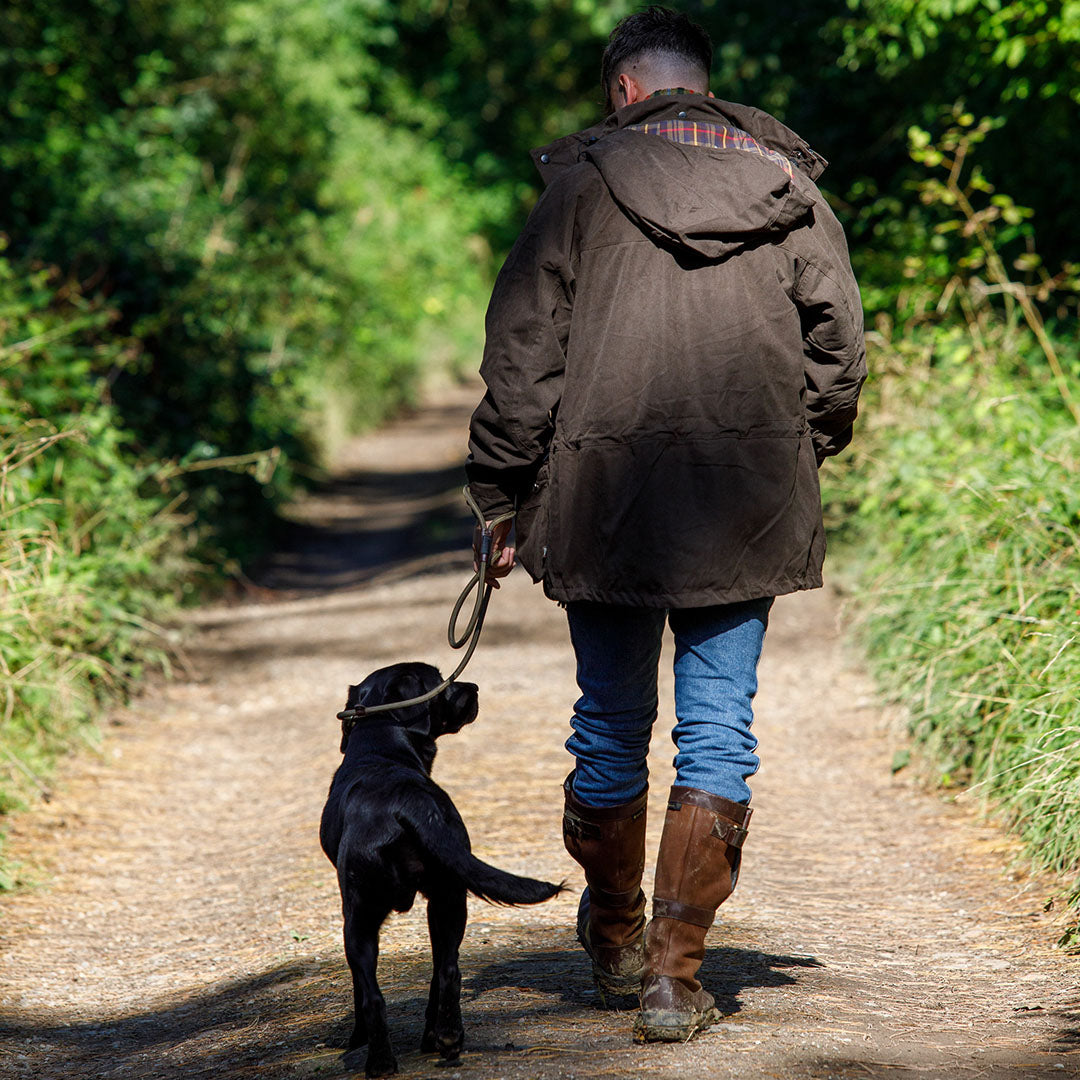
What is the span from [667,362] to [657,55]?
746 millimetres

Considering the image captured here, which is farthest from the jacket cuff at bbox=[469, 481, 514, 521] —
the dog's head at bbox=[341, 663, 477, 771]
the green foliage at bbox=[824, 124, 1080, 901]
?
the green foliage at bbox=[824, 124, 1080, 901]

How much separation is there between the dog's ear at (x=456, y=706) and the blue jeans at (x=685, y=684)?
0.46 meters

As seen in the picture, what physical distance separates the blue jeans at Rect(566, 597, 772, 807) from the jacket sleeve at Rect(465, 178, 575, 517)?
0.40 meters

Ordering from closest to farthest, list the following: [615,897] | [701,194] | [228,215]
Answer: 1. [701,194]
2. [615,897]
3. [228,215]

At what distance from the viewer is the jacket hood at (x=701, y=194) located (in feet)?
8.95

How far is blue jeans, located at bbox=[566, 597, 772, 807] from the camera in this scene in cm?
290

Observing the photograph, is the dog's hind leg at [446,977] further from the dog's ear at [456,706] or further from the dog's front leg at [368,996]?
the dog's ear at [456,706]

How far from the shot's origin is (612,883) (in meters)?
3.07

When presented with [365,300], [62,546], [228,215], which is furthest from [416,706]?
[365,300]

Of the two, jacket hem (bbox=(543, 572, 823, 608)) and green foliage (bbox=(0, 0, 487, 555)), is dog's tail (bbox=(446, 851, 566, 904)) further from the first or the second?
green foliage (bbox=(0, 0, 487, 555))

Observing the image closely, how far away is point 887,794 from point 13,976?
11.5 feet

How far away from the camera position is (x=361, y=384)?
2225 centimetres

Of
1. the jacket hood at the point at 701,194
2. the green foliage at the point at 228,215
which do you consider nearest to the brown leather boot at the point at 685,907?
the jacket hood at the point at 701,194

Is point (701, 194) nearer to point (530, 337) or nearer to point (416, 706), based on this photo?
point (530, 337)
